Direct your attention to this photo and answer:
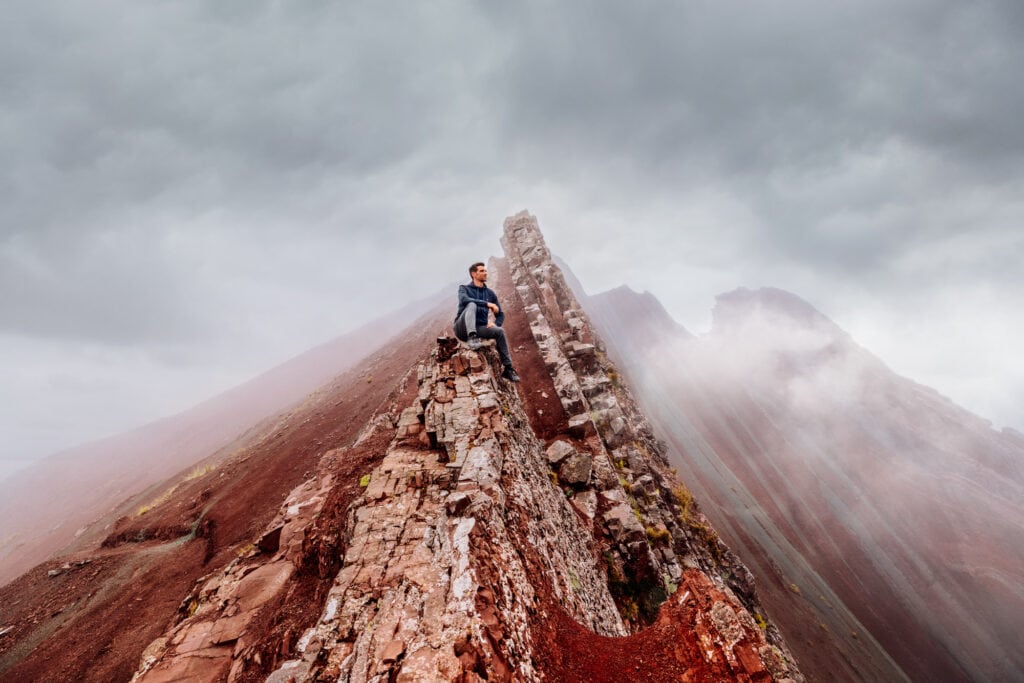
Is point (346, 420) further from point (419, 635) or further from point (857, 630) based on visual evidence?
point (857, 630)

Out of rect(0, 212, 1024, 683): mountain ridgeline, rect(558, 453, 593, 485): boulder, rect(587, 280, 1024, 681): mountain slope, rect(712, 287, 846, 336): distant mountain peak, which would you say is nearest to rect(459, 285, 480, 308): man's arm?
rect(0, 212, 1024, 683): mountain ridgeline

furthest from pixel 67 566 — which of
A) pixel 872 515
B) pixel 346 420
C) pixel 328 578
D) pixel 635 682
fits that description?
pixel 872 515

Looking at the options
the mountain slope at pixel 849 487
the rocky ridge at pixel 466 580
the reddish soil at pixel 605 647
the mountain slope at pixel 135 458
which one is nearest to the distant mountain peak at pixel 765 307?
the mountain slope at pixel 849 487

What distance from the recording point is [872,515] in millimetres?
53594

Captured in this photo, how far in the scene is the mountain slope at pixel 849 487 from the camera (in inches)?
1492

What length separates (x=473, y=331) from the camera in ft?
34.4

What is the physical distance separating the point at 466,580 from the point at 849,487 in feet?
270

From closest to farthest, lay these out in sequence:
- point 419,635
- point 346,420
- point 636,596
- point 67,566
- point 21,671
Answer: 1. point 419,635
2. point 21,671
3. point 636,596
4. point 67,566
5. point 346,420

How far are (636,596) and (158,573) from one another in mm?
15035

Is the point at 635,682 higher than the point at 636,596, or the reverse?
the point at 635,682

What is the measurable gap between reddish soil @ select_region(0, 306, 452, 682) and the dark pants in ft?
16.8

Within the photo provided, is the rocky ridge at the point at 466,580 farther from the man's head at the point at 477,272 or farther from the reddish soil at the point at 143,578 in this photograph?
the man's head at the point at 477,272

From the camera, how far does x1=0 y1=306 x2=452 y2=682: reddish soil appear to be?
813cm

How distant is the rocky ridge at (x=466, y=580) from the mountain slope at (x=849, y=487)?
32141 millimetres
